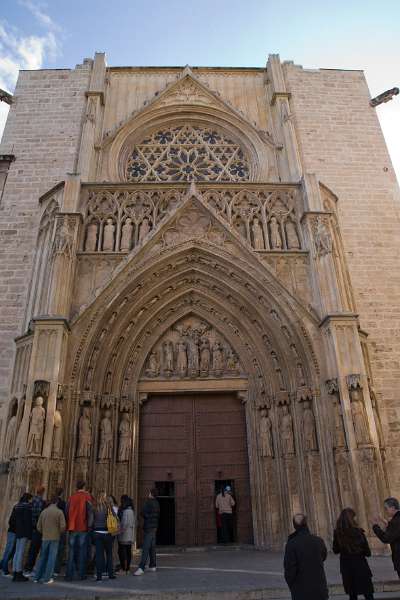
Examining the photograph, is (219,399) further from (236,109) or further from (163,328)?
(236,109)

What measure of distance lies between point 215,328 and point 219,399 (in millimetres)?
1787

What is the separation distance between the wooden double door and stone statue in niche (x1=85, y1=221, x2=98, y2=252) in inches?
157

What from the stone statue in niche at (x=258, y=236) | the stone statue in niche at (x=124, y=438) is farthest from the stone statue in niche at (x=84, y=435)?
the stone statue in niche at (x=258, y=236)

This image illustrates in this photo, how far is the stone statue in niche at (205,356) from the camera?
Result: 10.9m

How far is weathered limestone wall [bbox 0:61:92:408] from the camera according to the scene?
11.1 meters

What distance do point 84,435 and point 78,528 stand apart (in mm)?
3065

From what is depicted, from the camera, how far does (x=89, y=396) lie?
9.38 m

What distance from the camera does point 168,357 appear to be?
11.0m

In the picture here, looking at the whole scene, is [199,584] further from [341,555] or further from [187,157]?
[187,157]

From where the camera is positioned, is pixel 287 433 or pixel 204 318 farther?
pixel 204 318

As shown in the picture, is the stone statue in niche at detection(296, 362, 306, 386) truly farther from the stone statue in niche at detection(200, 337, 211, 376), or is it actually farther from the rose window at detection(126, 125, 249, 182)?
the rose window at detection(126, 125, 249, 182)

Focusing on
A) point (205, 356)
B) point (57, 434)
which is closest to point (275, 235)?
point (205, 356)

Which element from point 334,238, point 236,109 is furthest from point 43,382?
point 236,109

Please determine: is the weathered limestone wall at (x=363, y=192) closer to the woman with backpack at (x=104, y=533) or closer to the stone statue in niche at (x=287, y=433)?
the stone statue in niche at (x=287, y=433)
